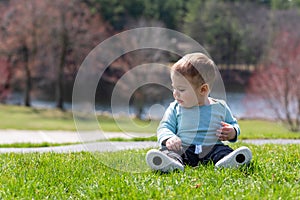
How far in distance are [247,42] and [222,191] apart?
118 feet

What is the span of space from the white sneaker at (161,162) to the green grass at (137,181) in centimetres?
7

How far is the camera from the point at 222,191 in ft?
10.0

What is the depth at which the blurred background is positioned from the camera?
73.8 feet

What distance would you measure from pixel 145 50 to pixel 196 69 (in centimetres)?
1770

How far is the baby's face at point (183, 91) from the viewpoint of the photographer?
3898 millimetres

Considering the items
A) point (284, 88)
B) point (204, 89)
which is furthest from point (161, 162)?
point (284, 88)

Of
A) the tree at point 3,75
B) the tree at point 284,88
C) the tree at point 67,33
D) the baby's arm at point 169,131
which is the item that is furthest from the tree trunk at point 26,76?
the baby's arm at point 169,131

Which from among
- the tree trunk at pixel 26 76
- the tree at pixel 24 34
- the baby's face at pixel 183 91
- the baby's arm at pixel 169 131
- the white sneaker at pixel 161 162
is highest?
the baby's face at pixel 183 91

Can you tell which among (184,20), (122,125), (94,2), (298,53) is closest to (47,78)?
(94,2)

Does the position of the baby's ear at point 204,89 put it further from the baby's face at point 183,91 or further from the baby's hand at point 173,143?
the baby's hand at point 173,143

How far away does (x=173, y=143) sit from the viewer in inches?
150

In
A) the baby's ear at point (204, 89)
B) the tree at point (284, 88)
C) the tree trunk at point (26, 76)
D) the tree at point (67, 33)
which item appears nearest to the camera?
the baby's ear at point (204, 89)

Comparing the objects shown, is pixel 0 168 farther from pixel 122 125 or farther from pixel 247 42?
pixel 247 42

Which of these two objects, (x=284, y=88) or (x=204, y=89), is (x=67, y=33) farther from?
(x=204, y=89)
